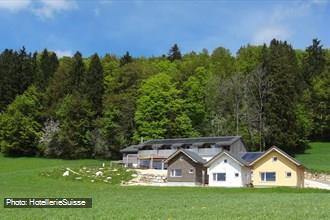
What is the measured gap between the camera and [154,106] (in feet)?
239

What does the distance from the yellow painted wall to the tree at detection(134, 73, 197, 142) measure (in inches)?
925

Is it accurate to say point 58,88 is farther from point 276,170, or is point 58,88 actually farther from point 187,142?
point 276,170

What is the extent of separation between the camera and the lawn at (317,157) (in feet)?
190

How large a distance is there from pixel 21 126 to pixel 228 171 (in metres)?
37.9

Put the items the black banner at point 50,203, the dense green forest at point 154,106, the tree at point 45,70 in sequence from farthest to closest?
the tree at point 45,70 < the dense green forest at point 154,106 < the black banner at point 50,203

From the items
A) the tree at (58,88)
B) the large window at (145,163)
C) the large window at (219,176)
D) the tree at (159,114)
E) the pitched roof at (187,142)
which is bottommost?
the large window at (219,176)

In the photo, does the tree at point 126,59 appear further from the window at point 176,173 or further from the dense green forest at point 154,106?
the window at point 176,173

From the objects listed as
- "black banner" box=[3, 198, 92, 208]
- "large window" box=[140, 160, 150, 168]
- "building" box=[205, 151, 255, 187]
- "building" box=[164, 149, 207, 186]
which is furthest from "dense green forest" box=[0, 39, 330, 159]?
"black banner" box=[3, 198, 92, 208]

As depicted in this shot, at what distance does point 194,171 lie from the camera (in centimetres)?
5300

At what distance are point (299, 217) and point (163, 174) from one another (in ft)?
141

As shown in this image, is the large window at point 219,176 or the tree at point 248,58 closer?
the large window at point 219,176

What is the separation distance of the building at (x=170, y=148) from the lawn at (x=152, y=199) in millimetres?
9452

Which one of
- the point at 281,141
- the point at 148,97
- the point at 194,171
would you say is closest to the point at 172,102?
the point at 148,97

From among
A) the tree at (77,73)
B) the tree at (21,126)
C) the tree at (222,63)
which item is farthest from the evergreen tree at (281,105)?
the tree at (21,126)
